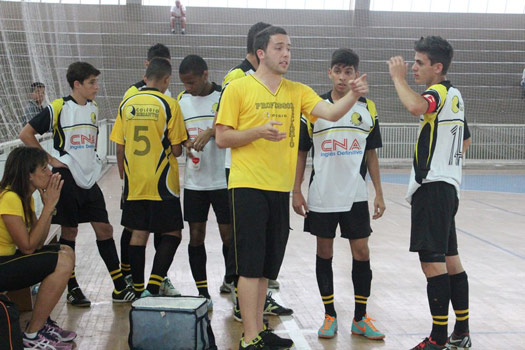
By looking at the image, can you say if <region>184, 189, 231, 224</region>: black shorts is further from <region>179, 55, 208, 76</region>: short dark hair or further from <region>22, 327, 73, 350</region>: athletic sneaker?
<region>22, 327, 73, 350</region>: athletic sneaker

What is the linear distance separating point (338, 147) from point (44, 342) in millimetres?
1932

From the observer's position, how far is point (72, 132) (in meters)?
4.61

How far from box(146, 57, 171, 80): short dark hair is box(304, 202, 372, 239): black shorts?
1.39 m

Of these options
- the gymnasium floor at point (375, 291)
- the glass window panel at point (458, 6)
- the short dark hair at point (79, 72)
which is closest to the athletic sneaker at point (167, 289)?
the gymnasium floor at point (375, 291)

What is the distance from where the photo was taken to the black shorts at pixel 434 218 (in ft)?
11.9

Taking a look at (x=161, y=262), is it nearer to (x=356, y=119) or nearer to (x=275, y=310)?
(x=275, y=310)

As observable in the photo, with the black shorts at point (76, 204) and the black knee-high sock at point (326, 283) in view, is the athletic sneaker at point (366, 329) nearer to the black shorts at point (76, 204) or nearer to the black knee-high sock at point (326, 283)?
the black knee-high sock at point (326, 283)

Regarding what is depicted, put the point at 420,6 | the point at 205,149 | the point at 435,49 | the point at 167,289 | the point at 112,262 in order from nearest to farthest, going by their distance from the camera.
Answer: the point at 435,49
the point at 205,149
the point at 112,262
the point at 167,289
the point at 420,6

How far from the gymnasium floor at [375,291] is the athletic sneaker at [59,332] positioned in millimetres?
81

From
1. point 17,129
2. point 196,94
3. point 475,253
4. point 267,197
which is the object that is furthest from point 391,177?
point 267,197

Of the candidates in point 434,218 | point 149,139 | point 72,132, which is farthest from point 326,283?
point 72,132

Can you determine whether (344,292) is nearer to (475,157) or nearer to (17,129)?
(17,129)

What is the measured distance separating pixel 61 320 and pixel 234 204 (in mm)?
1542

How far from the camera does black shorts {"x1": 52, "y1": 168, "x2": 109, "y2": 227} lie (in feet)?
15.1
